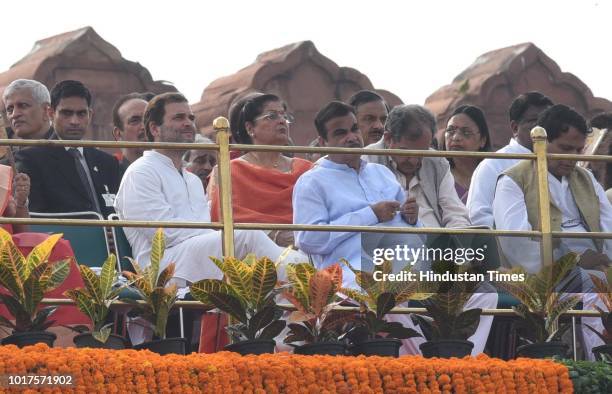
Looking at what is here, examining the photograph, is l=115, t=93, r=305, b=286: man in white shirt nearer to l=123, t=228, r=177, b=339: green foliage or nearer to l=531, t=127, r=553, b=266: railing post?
l=123, t=228, r=177, b=339: green foliage

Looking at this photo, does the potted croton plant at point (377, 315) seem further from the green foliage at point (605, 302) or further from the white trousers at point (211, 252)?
the green foliage at point (605, 302)

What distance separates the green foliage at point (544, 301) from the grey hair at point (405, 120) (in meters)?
1.39

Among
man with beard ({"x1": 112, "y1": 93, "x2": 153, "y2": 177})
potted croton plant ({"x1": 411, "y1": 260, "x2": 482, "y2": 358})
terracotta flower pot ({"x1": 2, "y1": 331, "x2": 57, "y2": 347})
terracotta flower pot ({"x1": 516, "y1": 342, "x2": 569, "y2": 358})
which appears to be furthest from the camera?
man with beard ({"x1": 112, "y1": 93, "x2": 153, "y2": 177})

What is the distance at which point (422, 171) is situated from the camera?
36.2ft

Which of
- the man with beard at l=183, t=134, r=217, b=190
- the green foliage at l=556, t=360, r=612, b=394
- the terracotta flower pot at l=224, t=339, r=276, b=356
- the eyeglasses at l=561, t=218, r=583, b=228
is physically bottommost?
the green foliage at l=556, t=360, r=612, b=394

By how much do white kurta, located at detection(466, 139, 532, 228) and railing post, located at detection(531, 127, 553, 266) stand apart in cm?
44

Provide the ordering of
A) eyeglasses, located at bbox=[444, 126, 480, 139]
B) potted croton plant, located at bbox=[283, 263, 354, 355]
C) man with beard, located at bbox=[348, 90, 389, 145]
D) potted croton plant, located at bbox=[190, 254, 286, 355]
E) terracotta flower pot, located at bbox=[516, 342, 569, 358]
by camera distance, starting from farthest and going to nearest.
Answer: man with beard, located at bbox=[348, 90, 389, 145], eyeglasses, located at bbox=[444, 126, 480, 139], terracotta flower pot, located at bbox=[516, 342, 569, 358], potted croton plant, located at bbox=[283, 263, 354, 355], potted croton plant, located at bbox=[190, 254, 286, 355]

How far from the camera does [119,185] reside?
36.2ft

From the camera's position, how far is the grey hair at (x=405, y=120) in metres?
11.0

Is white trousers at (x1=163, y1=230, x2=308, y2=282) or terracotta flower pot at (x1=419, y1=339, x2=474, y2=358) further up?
white trousers at (x1=163, y1=230, x2=308, y2=282)

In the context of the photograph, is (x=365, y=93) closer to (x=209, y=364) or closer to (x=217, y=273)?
(x=217, y=273)

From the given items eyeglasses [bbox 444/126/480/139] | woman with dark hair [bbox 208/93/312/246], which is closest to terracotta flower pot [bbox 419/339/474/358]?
woman with dark hair [bbox 208/93/312/246]

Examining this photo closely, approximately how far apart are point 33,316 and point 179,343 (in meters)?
0.75

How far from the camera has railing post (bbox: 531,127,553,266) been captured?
1036 cm
